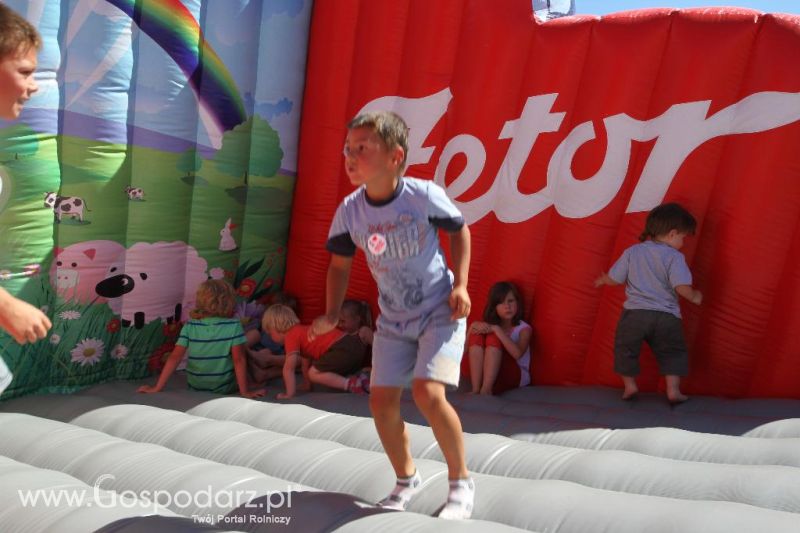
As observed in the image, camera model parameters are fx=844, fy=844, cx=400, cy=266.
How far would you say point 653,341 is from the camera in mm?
3256

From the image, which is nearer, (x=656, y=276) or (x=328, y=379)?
(x=656, y=276)

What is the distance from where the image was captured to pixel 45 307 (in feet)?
12.0

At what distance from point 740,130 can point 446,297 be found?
1807 mm

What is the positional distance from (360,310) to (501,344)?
772 millimetres

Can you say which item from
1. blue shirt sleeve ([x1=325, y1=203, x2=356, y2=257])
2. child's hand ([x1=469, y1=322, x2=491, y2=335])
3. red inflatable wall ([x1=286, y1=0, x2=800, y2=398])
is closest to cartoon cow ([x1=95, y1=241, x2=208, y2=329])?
red inflatable wall ([x1=286, y1=0, x2=800, y2=398])

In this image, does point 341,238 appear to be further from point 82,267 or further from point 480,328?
point 82,267

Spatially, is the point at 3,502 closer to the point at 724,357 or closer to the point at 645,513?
the point at 645,513

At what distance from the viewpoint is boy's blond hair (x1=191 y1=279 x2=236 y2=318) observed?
3746mm

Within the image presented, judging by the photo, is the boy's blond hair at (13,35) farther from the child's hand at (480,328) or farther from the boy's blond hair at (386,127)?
the child's hand at (480,328)

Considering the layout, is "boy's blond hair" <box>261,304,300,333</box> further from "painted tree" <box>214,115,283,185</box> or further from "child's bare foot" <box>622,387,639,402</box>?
"child's bare foot" <box>622,387,639,402</box>

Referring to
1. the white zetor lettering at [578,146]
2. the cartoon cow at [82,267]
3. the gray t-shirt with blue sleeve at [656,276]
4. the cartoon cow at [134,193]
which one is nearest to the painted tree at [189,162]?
the cartoon cow at [134,193]

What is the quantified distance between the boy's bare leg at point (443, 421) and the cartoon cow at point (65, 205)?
2311mm

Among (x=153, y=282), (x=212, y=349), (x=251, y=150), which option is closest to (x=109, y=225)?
(x=153, y=282)

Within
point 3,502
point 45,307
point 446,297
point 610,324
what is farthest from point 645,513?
point 45,307
